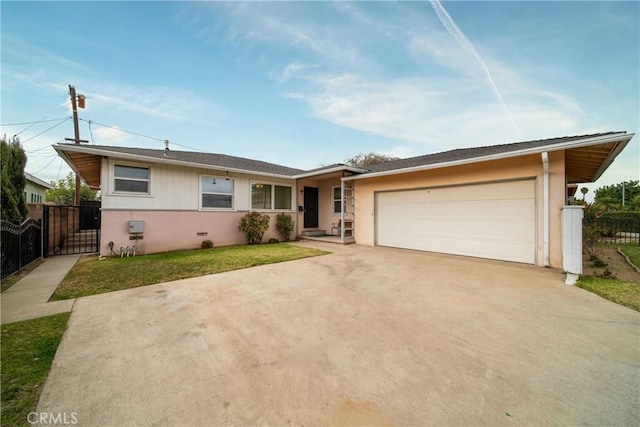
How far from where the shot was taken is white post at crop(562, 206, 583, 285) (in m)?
4.69

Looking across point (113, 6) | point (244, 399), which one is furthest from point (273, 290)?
point (113, 6)

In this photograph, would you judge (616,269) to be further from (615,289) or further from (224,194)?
(224,194)

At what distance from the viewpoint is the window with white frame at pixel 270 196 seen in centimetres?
1061

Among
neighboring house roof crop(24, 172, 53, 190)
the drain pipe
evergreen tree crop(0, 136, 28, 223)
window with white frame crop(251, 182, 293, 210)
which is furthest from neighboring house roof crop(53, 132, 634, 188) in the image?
neighboring house roof crop(24, 172, 53, 190)

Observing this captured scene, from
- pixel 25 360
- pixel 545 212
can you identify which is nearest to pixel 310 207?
pixel 545 212

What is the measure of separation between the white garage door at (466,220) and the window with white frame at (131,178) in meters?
8.40

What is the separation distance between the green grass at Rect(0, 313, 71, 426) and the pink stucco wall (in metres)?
5.14

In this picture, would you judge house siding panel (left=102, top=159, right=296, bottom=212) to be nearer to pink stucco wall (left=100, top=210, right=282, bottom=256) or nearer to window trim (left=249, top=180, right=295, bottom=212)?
pink stucco wall (left=100, top=210, right=282, bottom=256)

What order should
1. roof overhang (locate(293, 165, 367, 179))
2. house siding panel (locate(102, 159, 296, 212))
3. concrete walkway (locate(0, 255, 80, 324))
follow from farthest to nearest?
1. roof overhang (locate(293, 165, 367, 179))
2. house siding panel (locate(102, 159, 296, 212))
3. concrete walkway (locate(0, 255, 80, 324))

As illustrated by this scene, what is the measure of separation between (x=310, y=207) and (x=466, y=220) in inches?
294

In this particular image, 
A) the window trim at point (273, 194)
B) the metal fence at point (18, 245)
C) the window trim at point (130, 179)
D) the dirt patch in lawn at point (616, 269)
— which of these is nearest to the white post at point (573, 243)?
the dirt patch in lawn at point (616, 269)

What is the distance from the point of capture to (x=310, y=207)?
13.0 m

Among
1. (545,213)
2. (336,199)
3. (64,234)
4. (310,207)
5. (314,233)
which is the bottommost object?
(314,233)

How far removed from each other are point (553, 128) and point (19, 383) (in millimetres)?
14932
